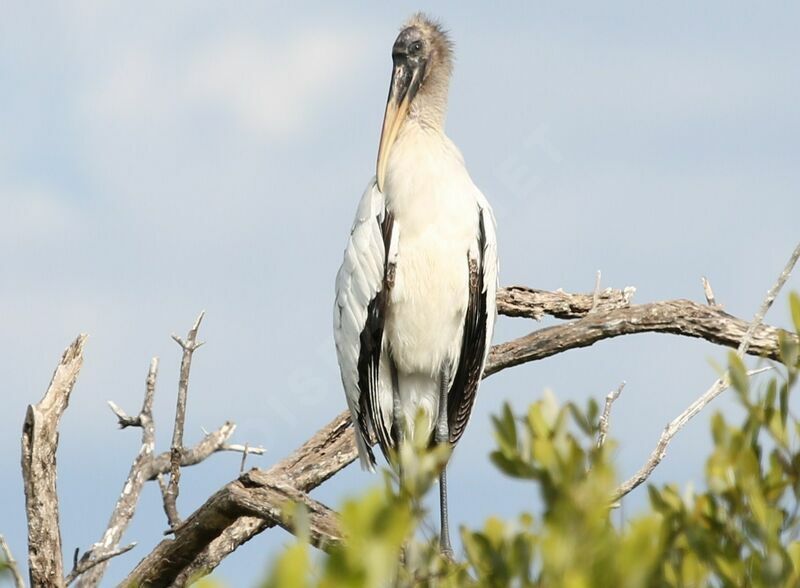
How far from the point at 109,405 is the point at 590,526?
202 inches

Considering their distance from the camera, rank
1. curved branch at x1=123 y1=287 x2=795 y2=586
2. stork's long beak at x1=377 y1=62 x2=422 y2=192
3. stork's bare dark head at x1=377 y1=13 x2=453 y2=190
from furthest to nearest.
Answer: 1. stork's bare dark head at x1=377 y1=13 x2=453 y2=190
2. stork's long beak at x1=377 y1=62 x2=422 y2=192
3. curved branch at x1=123 y1=287 x2=795 y2=586

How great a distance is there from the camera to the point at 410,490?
6.06ft

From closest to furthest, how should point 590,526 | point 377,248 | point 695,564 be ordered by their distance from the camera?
point 590,526, point 695,564, point 377,248

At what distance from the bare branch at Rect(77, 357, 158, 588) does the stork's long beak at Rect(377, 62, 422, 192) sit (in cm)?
174

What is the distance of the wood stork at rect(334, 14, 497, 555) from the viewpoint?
6.28 meters

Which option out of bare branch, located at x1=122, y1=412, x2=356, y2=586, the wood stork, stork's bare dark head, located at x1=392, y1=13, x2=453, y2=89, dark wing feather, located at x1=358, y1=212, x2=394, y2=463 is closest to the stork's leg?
the wood stork

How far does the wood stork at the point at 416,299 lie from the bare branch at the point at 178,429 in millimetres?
927

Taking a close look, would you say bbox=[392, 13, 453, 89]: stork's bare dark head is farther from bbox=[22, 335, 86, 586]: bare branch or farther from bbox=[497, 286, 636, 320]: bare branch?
bbox=[22, 335, 86, 586]: bare branch

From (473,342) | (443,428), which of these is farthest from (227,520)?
(473,342)

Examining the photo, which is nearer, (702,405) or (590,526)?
(590,526)

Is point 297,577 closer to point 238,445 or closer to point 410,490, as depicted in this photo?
point 410,490

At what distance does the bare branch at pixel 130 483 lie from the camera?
20.9ft

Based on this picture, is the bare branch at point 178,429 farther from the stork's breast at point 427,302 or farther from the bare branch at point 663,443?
the bare branch at point 663,443

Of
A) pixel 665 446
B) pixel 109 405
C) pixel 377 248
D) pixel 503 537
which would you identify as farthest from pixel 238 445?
pixel 503 537
